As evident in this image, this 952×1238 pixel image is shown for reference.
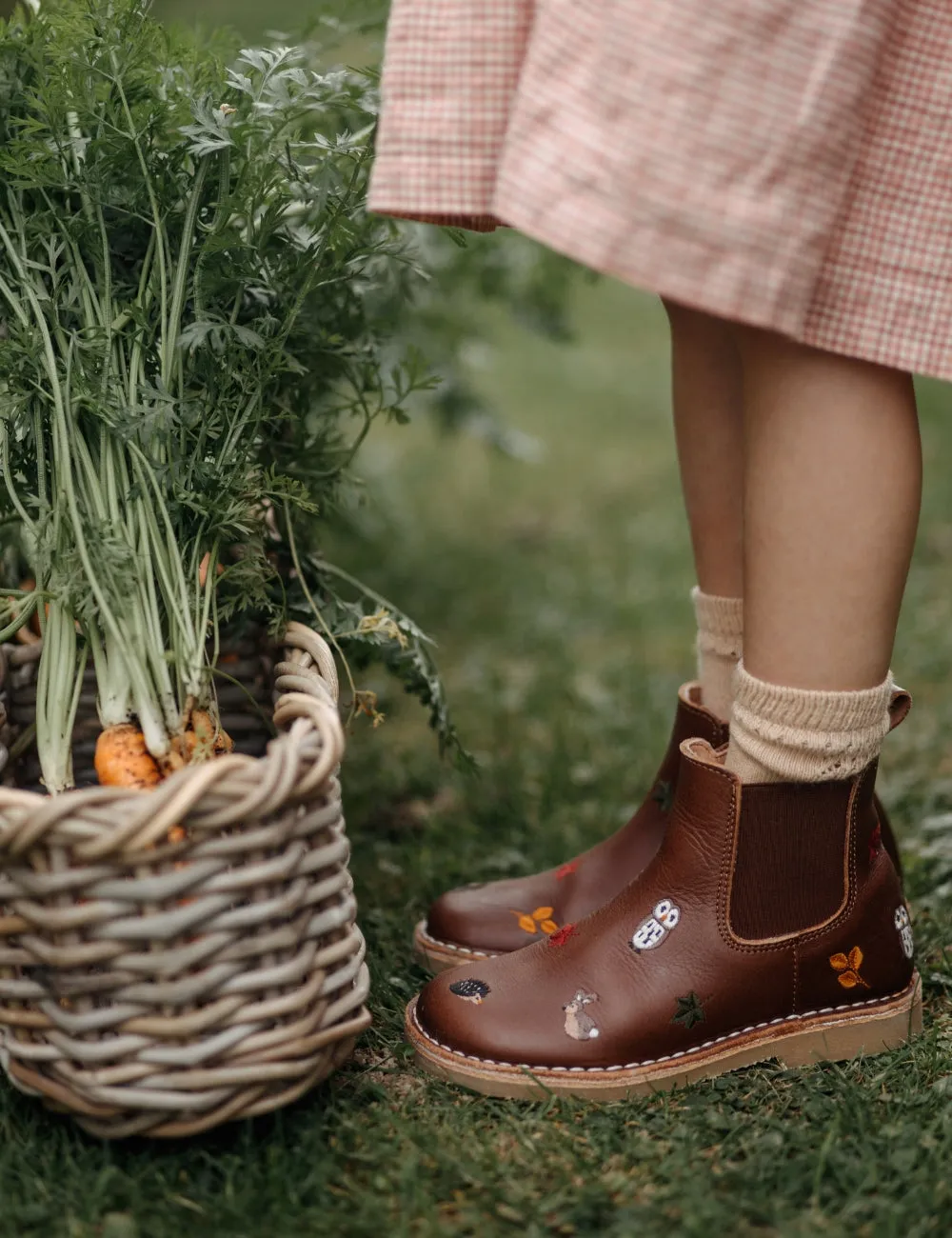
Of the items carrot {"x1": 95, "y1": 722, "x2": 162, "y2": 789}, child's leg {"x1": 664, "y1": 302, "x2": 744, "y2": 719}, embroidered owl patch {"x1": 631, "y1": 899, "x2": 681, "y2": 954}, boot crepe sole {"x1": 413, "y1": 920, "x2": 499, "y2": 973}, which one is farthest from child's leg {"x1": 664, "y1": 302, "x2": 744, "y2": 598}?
carrot {"x1": 95, "y1": 722, "x2": 162, "y2": 789}

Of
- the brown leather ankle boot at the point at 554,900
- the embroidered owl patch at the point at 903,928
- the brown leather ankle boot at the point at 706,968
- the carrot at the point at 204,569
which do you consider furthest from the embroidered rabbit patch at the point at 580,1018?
the carrot at the point at 204,569

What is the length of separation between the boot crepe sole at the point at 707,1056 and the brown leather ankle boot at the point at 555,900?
0.16 meters

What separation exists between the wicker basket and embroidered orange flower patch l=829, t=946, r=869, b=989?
0.47 m

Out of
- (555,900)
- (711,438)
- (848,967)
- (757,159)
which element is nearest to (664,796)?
(555,900)

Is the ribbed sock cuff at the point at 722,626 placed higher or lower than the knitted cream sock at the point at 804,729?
lower

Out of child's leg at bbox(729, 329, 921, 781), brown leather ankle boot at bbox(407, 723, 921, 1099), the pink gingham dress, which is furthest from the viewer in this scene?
brown leather ankle boot at bbox(407, 723, 921, 1099)

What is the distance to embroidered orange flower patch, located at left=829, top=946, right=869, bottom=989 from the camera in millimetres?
1171

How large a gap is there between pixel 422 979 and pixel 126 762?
0.46 m

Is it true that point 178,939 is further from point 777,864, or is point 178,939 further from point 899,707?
point 899,707

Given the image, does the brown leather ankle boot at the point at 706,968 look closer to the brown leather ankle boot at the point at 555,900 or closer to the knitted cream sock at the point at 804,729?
the knitted cream sock at the point at 804,729

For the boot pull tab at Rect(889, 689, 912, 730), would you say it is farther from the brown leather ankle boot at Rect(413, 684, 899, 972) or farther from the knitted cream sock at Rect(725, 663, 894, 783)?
the brown leather ankle boot at Rect(413, 684, 899, 972)

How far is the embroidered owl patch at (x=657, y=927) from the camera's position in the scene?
45.3 inches

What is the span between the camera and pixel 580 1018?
114 centimetres

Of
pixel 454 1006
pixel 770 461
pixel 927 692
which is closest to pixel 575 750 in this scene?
pixel 927 692
